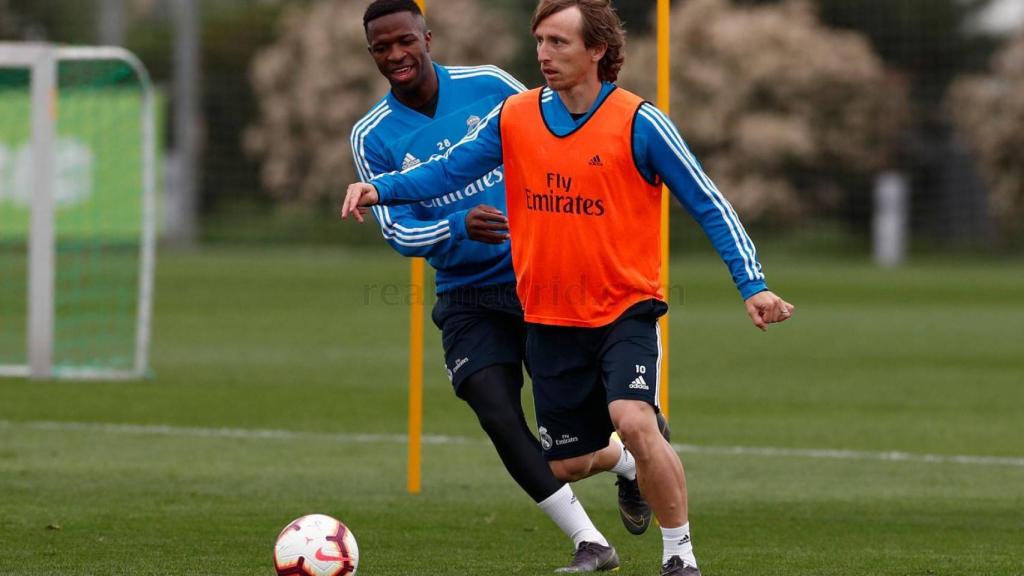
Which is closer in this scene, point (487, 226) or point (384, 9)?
point (487, 226)

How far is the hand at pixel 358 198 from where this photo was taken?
6480mm

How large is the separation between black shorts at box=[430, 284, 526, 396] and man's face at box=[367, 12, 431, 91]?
0.96m

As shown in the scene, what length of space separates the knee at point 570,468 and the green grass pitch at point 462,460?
406 millimetres

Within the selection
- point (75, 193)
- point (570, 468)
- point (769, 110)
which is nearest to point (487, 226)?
point (570, 468)

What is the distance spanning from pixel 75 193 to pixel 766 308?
13.2 metres

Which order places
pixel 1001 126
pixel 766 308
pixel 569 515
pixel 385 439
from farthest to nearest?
pixel 1001 126, pixel 385 439, pixel 569 515, pixel 766 308

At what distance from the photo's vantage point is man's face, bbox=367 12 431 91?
745 cm

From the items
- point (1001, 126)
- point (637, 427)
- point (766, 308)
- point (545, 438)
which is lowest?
point (545, 438)

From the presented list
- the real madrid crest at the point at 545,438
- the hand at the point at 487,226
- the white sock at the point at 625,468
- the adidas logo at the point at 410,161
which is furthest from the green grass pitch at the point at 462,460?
the adidas logo at the point at 410,161

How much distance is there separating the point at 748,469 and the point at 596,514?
2.00 m

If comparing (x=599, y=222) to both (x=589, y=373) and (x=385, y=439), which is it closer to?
(x=589, y=373)

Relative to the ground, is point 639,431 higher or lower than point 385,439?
higher

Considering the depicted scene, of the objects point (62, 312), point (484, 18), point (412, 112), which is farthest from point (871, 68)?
point (412, 112)

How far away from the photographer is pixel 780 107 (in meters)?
44.3
